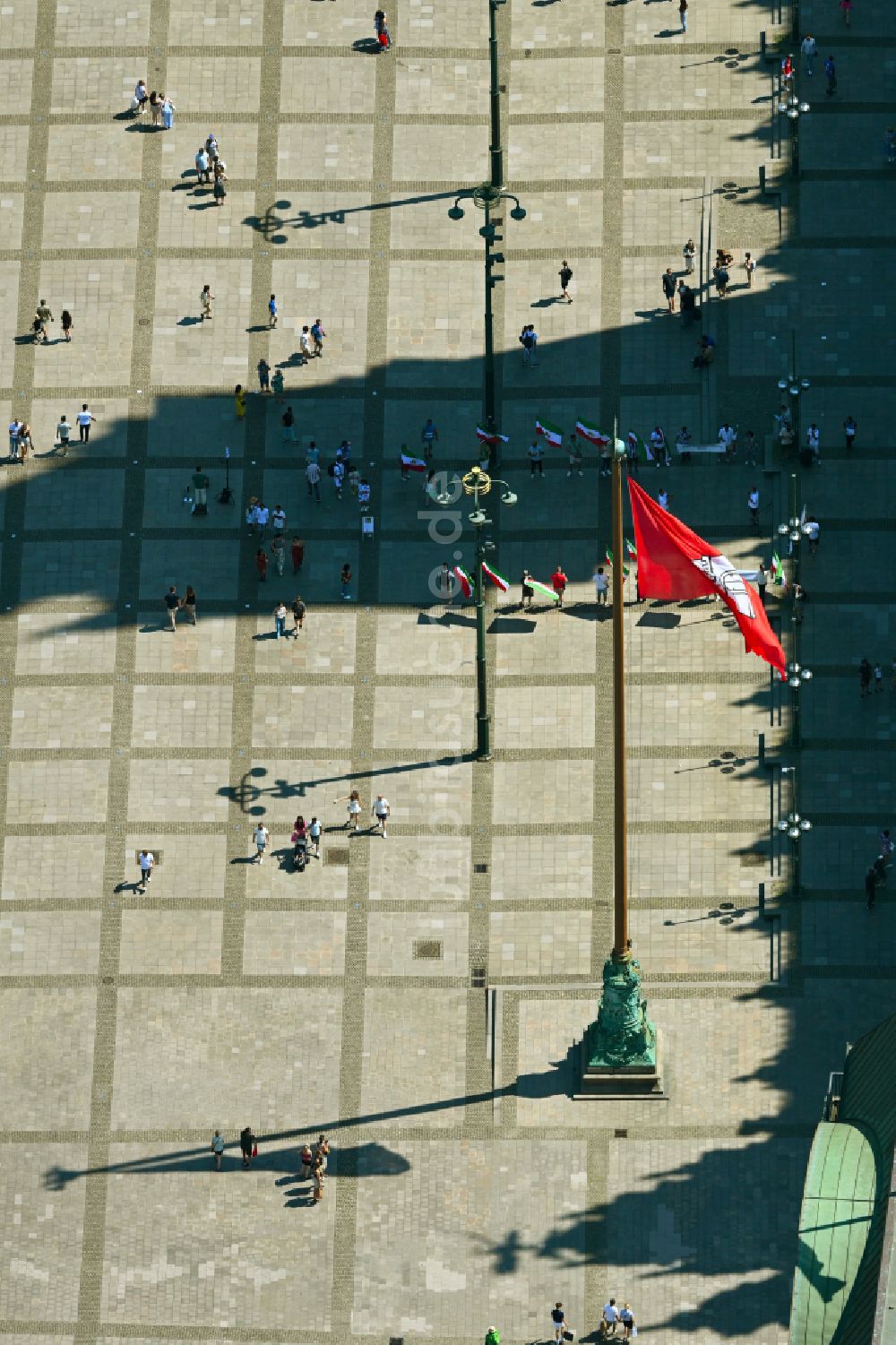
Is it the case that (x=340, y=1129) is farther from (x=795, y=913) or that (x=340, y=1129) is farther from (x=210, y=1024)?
(x=795, y=913)

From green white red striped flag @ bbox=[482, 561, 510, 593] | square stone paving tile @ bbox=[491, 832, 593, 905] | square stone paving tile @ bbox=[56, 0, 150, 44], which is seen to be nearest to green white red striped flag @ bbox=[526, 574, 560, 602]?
green white red striped flag @ bbox=[482, 561, 510, 593]

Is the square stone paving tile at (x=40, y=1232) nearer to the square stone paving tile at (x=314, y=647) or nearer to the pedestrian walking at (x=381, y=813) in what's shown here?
the pedestrian walking at (x=381, y=813)

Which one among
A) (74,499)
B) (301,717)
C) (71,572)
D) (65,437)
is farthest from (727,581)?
(65,437)

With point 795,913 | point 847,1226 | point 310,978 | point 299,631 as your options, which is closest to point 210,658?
point 299,631

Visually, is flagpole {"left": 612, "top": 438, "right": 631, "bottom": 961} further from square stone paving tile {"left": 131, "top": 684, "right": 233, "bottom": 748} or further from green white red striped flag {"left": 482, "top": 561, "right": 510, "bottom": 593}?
square stone paving tile {"left": 131, "top": 684, "right": 233, "bottom": 748}

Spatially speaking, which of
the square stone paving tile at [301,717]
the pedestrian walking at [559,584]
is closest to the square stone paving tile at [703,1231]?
the square stone paving tile at [301,717]

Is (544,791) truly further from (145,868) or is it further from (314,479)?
(314,479)
